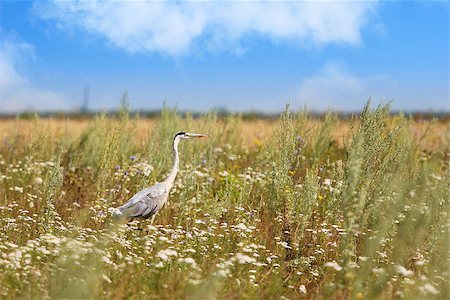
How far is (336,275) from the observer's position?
5488 mm

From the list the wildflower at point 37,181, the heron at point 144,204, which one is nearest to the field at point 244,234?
the wildflower at point 37,181

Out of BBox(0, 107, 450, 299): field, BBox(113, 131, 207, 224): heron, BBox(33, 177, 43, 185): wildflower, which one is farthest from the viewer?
BBox(33, 177, 43, 185): wildflower

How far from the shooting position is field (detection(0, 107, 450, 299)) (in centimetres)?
441

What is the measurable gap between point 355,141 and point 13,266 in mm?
3043

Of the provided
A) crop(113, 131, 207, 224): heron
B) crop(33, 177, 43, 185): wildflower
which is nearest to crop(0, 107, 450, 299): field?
crop(33, 177, 43, 185): wildflower

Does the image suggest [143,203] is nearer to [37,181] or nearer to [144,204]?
[144,204]

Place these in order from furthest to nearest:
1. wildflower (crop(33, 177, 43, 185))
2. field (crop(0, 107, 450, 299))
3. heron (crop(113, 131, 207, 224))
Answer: wildflower (crop(33, 177, 43, 185)), heron (crop(113, 131, 207, 224)), field (crop(0, 107, 450, 299))

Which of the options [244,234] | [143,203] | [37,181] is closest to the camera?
[244,234]

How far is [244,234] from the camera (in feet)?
18.2

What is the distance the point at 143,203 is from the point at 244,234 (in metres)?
1.63

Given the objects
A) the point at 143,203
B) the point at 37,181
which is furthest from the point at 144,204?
the point at 37,181

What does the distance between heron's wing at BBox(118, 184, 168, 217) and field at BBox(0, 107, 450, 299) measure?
21cm

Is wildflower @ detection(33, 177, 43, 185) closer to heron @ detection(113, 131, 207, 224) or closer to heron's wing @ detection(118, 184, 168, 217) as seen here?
heron @ detection(113, 131, 207, 224)

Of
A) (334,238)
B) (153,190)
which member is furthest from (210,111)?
(334,238)
